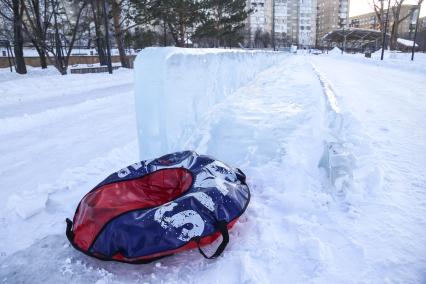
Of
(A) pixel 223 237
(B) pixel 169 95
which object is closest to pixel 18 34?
(B) pixel 169 95

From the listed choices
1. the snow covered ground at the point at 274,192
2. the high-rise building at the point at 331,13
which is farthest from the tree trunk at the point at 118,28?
the high-rise building at the point at 331,13

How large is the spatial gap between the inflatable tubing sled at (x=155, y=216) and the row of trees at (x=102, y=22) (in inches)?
602

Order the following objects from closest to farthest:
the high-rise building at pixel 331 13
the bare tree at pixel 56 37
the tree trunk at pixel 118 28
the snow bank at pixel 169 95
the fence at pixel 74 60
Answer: the snow bank at pixel 169 95, the bare tree at pixel 56 37, the tree trunk at pixel 118 28, the fence at pixel 74 60, the high-rise building at pixel 331 13

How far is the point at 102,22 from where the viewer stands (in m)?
21.7

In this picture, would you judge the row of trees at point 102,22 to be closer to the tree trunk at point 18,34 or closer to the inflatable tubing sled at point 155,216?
the tree trunk at point 18,34

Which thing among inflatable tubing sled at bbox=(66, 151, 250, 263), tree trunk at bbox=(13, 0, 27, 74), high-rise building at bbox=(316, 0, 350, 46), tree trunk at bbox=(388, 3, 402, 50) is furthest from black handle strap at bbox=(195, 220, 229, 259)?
high-rise building at bbox=(316, 0, 350, 46)

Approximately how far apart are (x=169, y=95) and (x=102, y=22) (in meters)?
20.8

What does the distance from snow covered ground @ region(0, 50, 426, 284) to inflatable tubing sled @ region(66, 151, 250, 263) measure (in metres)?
0.13

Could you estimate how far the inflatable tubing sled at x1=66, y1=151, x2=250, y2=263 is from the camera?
179 centimetres

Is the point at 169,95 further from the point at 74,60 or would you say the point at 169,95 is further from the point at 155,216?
the point at 74,60

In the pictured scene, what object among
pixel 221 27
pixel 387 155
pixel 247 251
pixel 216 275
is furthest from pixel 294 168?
pixel 221 27

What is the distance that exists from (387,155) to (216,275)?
89.5 inches

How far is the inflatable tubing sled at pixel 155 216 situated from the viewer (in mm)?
1791

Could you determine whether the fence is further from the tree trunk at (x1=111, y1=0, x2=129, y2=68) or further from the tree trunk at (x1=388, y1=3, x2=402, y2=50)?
the tree trunk at (x1=388, y1=3, x2=402, y2=50)
